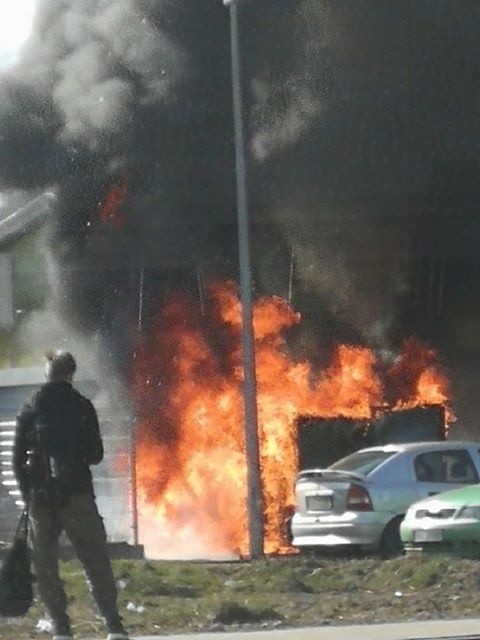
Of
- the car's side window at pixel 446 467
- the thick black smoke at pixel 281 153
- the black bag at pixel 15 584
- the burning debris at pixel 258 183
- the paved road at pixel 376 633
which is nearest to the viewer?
the black bag at pixel 15 584

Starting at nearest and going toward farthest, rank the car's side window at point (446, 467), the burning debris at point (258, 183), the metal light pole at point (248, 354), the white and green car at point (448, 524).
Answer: the white and green car at point (448, 524)
the car's side window at point (446, 467)
the metal light pole at point (248, 354)
the burning debris at point (258, 183)

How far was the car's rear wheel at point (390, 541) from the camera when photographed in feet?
65.0

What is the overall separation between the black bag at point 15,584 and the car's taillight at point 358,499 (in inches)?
364

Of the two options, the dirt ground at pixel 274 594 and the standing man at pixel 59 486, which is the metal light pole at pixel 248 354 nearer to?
the dirt ground at pixel 274 594

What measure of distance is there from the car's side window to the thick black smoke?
11.2 meters

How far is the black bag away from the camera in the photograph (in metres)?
10.9

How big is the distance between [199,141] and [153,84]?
1.61m

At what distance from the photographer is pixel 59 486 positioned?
1071cm

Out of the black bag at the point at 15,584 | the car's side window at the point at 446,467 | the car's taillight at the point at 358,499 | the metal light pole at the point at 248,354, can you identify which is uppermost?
the metal light pole at the point at 248,354

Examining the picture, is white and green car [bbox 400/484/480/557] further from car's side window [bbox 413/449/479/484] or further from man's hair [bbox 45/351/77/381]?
man's hair [bbox 45/351/77/381]

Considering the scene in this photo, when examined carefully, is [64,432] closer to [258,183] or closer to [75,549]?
[75,549]

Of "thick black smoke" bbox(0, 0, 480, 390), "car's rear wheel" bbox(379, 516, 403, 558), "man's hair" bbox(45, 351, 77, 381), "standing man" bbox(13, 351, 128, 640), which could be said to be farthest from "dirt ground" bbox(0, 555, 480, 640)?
"thick black smoke" bbox(0, 0, 480, 390)

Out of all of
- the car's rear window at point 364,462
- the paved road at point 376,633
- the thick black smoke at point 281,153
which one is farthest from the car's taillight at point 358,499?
the thick black smoke at point 281,153

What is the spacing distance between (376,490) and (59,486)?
9.57 m
